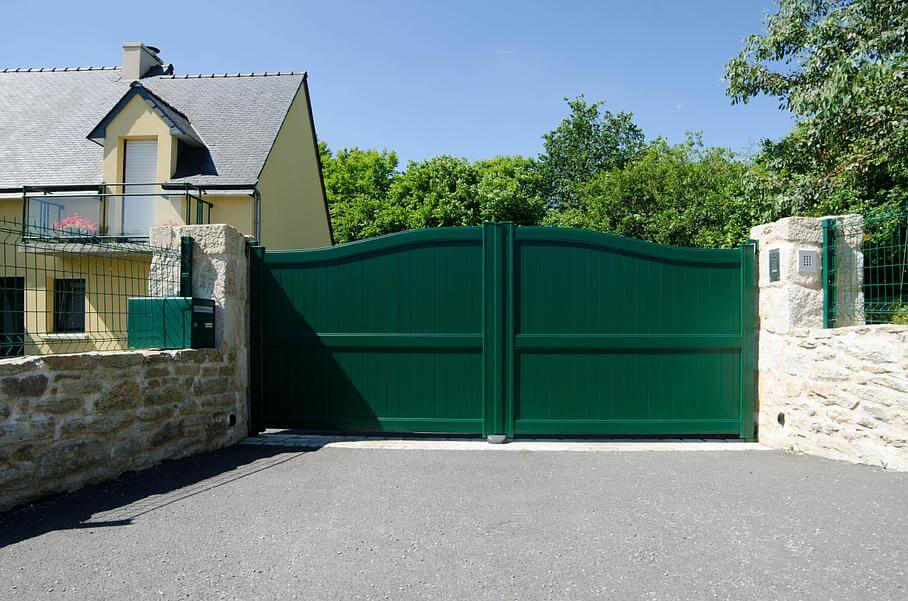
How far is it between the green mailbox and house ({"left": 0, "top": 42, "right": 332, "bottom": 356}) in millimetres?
5948

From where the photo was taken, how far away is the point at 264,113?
15320mm

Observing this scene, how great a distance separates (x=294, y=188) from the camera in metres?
15.9

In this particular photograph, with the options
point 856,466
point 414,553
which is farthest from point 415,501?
point 856,466

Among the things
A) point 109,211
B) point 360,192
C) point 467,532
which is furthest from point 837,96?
point 360,192

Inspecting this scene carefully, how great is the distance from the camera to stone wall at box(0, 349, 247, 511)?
385cm

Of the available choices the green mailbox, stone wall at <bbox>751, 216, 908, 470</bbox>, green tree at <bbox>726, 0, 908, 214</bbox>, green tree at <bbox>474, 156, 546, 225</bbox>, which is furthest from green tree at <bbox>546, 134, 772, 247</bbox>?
the green mailbox

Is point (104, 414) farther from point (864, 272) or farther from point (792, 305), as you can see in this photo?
point (864, 272)

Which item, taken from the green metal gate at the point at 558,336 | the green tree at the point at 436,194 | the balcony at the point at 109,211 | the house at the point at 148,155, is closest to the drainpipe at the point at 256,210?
the house at the point at 148,155

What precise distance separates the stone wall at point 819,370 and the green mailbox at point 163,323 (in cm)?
571

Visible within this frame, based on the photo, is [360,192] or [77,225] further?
[360,192]

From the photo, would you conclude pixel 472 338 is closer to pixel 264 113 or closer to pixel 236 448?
pixel 236 448

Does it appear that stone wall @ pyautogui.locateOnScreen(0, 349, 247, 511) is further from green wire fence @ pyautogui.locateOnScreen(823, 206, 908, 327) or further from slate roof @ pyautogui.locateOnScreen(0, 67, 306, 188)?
slate roof @ pyautogui.locateOnScreen(0, 67, 306, 188)

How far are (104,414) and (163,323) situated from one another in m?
1.13

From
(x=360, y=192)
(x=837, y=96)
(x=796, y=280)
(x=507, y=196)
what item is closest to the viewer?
(x=796, y=280)
